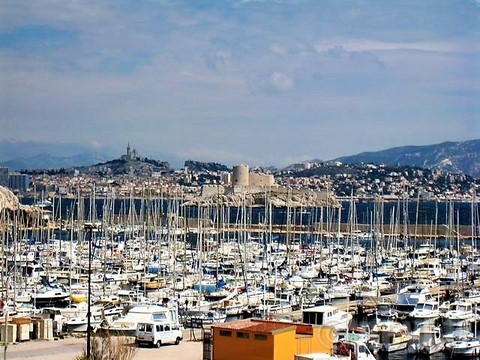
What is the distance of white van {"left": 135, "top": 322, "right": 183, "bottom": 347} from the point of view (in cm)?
2034

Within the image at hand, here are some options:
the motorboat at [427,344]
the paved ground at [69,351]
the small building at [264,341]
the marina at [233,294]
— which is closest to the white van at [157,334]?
the marina at [233,294]

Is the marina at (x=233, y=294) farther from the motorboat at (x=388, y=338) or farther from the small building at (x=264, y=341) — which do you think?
the small building at (x=264, y=341)

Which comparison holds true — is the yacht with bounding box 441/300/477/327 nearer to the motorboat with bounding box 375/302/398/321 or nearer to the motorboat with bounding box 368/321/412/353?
the motorboat with bounding box 375/302/398/321

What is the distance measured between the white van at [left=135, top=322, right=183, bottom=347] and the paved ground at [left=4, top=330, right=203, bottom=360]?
193 mm

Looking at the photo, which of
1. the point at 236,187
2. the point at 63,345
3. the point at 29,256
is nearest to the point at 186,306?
the point at 63,345

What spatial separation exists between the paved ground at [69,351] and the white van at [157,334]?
193mm

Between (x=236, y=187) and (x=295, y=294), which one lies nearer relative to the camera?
(x=295, y=294)

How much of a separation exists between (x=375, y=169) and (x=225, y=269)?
6139 inches

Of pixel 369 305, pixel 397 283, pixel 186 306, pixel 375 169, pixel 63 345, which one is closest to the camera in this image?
pixel 63 345

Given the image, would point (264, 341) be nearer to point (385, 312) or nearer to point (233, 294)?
point (385, 312)

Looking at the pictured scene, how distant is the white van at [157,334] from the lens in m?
20.3

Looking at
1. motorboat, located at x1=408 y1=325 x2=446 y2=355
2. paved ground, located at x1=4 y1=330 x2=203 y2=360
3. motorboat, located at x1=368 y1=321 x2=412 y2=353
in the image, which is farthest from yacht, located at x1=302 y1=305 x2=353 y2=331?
paved ground, located at x1=4 y1=330 x2=203 y2=360

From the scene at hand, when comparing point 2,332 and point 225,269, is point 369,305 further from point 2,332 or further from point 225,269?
point 2,332

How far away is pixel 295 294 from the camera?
32375 mm
